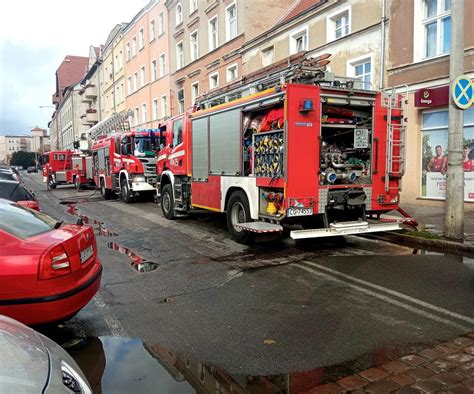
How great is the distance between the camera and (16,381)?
6.33ft

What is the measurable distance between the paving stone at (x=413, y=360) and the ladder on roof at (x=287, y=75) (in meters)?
5.08

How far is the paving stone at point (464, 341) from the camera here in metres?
3.98

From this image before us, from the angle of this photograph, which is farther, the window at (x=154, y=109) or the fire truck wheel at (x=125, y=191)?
the window at (x=154, y=109)

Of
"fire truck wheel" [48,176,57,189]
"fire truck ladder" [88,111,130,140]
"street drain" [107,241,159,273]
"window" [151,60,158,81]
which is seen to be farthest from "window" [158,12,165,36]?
"street drain" [107,241,159,273]

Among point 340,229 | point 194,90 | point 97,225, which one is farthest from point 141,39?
point 340,229

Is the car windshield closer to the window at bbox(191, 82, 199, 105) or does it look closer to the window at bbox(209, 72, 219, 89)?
the window at bbox(209, 72, 219, 89)

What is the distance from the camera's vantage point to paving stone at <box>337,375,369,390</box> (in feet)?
10.7

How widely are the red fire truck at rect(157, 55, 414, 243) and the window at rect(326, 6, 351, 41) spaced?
899 cm

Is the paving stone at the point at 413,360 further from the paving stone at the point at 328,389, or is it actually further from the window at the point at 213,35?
the window at the point at 213,35

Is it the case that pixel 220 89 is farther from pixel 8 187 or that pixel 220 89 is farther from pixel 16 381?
pixel 16 381

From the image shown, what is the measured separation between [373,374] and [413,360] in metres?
0.46

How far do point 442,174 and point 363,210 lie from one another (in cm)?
628

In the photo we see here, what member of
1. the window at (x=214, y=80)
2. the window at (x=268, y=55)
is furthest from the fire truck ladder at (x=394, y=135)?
the window at (x=214, y=80)

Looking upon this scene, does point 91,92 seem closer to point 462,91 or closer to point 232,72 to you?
point 232,72
